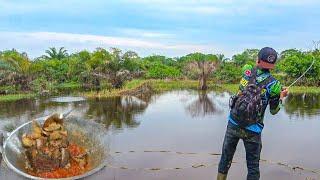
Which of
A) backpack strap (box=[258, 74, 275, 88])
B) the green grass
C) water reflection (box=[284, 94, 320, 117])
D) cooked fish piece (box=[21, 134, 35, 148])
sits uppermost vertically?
backpack strap (box=[258, 74, 275, 88])

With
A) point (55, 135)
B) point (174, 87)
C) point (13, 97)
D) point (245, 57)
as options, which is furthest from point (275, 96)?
point (245, 57)

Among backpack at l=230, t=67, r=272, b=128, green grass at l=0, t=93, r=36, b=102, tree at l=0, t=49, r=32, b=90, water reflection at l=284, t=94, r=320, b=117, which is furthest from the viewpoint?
tree at l=0, t=49, r=32, b=90

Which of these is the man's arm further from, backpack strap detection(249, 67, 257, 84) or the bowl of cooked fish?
the bowl of cooked fish

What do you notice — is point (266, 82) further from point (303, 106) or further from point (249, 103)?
point (303, 106)

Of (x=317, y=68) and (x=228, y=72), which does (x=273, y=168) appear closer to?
(x=317, y=68)

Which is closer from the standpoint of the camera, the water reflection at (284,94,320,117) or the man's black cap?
the man's black cap

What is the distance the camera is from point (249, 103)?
3465mm

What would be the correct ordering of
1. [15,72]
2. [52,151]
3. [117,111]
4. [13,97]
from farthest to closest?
[15,72] < [13,97] < [117,111] < [52,151]

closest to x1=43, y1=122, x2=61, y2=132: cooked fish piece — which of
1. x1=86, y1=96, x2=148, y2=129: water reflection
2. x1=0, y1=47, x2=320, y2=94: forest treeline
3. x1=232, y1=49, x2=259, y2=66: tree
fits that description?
x1=86, y1=96, x2=148, y2=129: water reflection

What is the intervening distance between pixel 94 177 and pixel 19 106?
33.4 ft

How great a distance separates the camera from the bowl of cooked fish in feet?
18.3

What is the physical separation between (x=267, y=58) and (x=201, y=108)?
10667mm

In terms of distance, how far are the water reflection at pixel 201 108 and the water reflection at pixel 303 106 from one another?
2.34 m

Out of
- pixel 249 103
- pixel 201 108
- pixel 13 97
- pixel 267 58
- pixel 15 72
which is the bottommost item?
pixel 13 97
